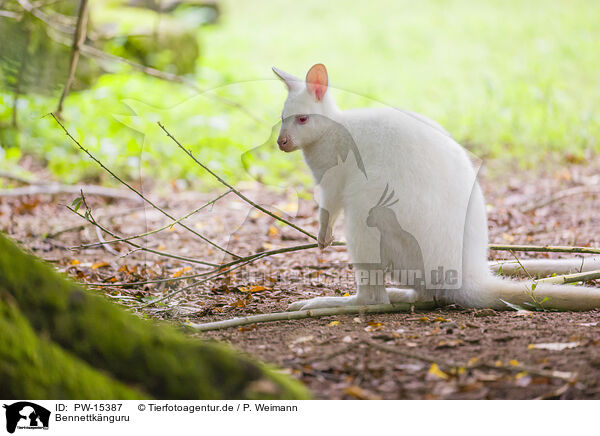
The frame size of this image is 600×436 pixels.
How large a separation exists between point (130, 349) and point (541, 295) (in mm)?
1898

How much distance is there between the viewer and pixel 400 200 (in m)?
2.74

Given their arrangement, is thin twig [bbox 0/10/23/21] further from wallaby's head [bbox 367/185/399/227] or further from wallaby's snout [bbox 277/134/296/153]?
wallaby's head [bbox 367/185/399/227]

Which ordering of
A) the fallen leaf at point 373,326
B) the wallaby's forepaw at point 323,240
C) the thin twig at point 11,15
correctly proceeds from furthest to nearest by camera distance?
1. the thin twig at point 11,15
2. the wallaby's forepaw at point 323,240
3. the fallen leaf at point 373,326

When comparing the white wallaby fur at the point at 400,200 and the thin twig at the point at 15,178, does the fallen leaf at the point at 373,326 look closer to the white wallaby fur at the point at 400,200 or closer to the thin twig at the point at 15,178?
the white wallaby fur at the point at 400,200

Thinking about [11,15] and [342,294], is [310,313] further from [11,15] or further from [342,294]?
[11,15]

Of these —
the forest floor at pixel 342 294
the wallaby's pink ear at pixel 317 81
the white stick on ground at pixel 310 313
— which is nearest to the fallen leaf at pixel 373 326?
the forest floor at pixel 342 294

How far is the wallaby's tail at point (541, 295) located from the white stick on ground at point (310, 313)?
12.0 inches

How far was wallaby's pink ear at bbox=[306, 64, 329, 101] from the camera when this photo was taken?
2.78 meters

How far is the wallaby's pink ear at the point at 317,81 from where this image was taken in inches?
109

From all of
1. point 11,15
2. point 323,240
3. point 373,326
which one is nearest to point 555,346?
point 373,326

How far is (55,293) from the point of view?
5.84 feet

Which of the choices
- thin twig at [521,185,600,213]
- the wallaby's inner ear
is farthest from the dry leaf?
thin twig at [521,185,600,213]
